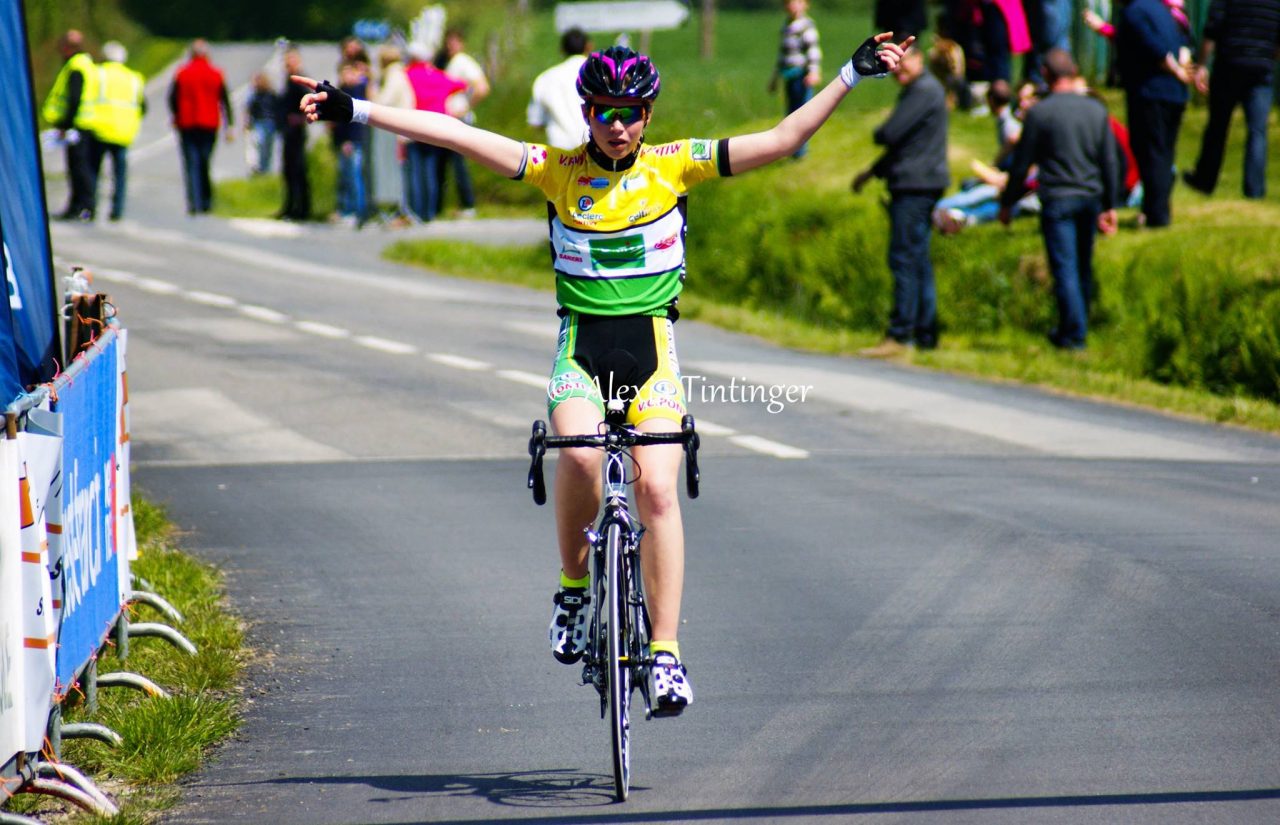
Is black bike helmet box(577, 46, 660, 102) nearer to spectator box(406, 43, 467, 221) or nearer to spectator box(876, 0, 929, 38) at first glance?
spectator box(876, 0, 929, 38)

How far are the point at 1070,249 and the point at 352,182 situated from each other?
44.1 feet

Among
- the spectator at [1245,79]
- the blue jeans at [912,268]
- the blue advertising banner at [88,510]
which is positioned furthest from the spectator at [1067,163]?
the blue advertising banner at [88,510]

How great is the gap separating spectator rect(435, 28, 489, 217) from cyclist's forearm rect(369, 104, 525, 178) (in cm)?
1769

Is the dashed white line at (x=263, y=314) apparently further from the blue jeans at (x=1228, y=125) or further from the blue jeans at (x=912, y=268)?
the blue jeans at (x=1228, y=125)

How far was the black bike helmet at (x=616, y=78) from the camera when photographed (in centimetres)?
581

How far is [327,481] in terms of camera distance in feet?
36.4

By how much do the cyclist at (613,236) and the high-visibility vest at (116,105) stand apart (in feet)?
66.4

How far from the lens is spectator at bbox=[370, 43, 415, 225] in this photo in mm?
23297

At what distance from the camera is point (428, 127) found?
6062 mm

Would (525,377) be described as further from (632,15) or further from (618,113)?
(632,15)

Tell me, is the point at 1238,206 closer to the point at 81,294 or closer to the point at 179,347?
the point at 179,347

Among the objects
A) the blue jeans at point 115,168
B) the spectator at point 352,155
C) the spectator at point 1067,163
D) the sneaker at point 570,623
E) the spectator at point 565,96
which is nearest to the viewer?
the sneaker at point 570,623

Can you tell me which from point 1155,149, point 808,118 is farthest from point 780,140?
point 1155,149

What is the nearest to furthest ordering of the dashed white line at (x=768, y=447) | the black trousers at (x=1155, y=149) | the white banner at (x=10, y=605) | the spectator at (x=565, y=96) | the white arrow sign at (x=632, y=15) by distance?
the white banner at (x=10, y=605) < the dashed white line at (x=768, y=447) < the black trousers at (x=1155, y=149) < the spectator at (x=565, y=96) < the white arrow sign at (x=632, y=15)
